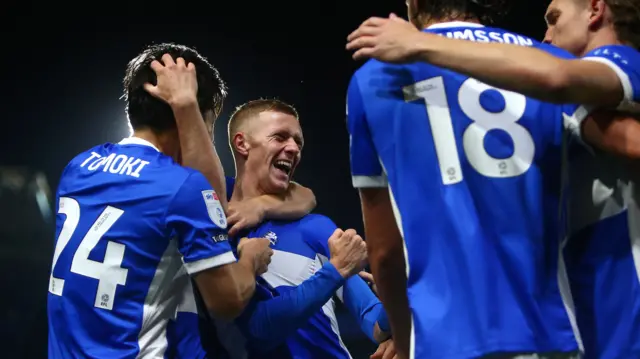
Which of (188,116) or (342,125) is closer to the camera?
(188,116)

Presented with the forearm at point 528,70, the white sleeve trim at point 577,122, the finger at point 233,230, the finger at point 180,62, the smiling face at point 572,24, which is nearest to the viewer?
the forearm at point 528,70

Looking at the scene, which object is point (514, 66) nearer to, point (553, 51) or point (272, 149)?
point (553, 51)

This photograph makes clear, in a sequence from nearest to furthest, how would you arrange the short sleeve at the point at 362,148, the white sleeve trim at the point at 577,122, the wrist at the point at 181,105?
the white sleeve trim at the point at 577,122 → the short sleeve at the point at 362,148 → the wrist at the point at 181,105

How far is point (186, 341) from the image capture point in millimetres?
2025

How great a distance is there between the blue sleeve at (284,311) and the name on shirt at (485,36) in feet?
3.07

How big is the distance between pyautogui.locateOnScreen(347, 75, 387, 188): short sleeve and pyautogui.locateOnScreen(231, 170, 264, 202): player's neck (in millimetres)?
1173

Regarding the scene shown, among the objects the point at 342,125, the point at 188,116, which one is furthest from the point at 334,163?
the point at 188,116

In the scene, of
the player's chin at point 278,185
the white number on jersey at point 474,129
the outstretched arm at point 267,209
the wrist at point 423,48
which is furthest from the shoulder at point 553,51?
the player's chin at point 278,185

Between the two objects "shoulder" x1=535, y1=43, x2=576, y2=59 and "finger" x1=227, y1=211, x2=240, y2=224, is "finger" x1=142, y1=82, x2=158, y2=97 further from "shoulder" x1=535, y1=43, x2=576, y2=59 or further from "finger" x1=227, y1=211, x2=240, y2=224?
"shoulder" x1=535, y1=43, x2=576, y2=59

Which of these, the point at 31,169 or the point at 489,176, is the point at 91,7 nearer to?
the point at 31,169

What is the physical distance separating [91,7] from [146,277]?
6.03 meters

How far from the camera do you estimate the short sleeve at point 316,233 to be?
99.4 inches

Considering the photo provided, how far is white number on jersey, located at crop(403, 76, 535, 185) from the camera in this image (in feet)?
4.66

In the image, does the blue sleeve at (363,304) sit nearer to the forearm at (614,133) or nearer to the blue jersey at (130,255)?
the blue jersey at (130,255)
